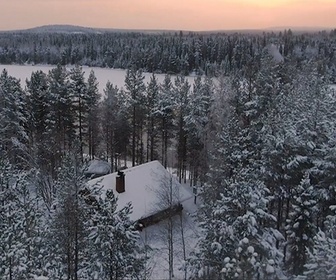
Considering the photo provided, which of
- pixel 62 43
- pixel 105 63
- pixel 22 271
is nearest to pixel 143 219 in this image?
pixel 22 271

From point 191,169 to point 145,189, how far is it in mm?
7739

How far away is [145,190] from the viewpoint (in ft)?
98.4

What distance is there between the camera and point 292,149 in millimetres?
24922

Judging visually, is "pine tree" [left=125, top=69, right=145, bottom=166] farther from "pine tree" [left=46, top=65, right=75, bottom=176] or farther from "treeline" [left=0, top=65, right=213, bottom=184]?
"pine tree" [left=46, top=65, right=75, bottom=176]

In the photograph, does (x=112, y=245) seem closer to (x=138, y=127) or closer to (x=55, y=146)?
(x=55, y=146)

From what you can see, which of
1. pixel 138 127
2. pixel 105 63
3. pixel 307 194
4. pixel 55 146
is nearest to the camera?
pixel 307 194

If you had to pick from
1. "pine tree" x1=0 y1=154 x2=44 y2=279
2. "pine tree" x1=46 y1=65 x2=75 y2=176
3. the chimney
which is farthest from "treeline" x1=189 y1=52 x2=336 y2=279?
"pine tree" x1=46 y1=65 x2=75 y2=176

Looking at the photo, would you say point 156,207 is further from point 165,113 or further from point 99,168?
point 99,168

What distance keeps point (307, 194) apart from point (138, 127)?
22731 mm

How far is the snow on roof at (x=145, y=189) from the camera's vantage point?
1126 inches

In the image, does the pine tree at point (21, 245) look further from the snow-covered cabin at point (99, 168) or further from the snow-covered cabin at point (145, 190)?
the snow-covered cabin at point (99, 168)

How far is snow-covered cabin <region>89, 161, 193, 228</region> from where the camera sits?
28.6 metres

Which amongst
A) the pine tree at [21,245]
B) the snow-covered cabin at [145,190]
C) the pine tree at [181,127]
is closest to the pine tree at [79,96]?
the pine tree at [181,127]

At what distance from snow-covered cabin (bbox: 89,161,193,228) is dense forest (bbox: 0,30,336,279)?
2677 millimetres
